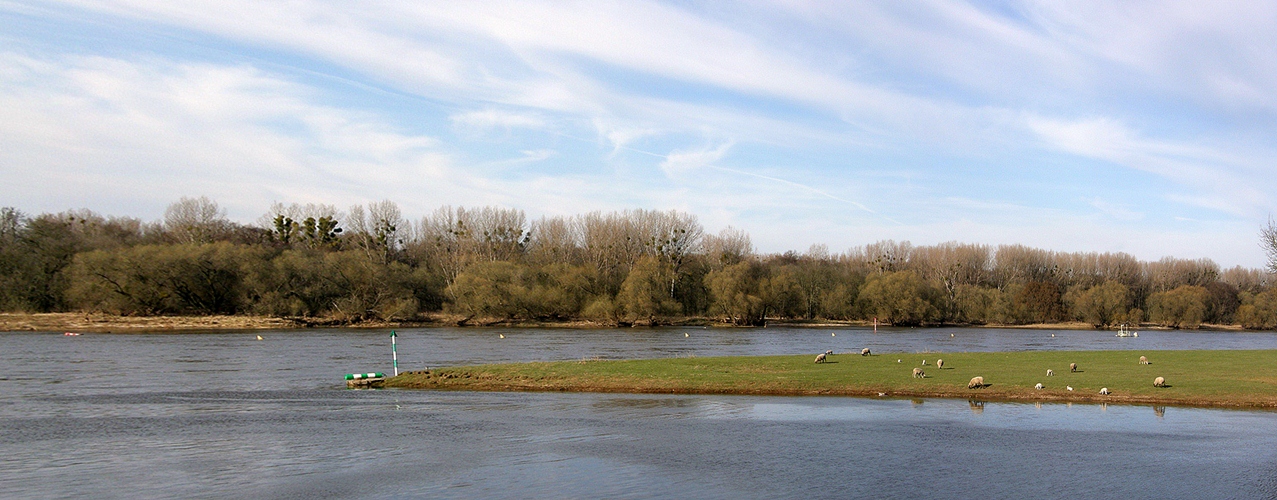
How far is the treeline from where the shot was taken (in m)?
102

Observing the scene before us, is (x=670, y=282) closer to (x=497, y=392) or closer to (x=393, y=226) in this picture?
(x=393, y=226)

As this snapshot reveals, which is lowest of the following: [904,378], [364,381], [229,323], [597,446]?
[597,446]

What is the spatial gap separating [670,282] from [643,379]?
9493 centimetres

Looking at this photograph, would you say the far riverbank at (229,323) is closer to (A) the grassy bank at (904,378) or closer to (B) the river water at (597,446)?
(B) the river water at (597,446)

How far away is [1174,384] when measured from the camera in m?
30.5

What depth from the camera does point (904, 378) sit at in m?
33.4

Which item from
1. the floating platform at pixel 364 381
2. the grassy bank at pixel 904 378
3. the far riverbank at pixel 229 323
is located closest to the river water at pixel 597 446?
the floating platform at pixel 364 381

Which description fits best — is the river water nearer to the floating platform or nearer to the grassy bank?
the floating platform

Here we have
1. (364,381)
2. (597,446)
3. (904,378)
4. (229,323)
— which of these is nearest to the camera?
(597,446)

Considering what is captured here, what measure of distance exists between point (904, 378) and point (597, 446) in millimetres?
17031

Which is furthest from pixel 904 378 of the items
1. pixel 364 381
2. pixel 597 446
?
pixel 364 381

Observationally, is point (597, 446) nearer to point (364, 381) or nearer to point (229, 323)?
point (364, 381)

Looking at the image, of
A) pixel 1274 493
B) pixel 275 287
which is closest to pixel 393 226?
A: pixel 275 287

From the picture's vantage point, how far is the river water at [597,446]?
16.5 metres
